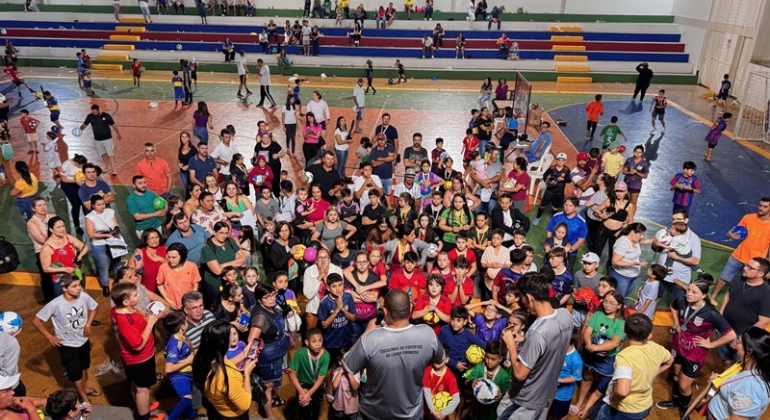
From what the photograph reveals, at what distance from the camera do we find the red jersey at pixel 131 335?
5297 millimetres

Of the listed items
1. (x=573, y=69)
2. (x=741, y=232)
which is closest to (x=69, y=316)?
(x=741, y=232)

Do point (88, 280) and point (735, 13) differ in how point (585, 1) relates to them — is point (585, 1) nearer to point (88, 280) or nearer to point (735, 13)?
point (735, 13)

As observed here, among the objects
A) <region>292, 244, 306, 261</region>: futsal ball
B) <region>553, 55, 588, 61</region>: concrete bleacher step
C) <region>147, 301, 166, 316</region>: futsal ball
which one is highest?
<region>553, 55, 588, 61</region>: concrete bleacher step

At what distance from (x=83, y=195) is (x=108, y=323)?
95.1 inches

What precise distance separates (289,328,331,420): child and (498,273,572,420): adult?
212cm

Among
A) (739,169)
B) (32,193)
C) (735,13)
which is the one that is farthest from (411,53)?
(32,193)

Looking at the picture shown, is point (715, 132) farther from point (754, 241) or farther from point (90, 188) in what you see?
point (90, 188)

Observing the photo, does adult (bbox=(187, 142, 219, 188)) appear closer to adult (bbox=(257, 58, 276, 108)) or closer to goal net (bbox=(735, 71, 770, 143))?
adult (bbox=(257, 58, 276, 108))

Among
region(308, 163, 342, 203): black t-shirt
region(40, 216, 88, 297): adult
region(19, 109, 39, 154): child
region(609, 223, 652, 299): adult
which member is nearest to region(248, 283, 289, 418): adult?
region(40, 216, 88, 297): adult

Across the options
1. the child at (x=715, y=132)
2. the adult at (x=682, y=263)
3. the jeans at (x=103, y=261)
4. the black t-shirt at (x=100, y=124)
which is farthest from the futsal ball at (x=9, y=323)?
the child at (x=715, y=132)

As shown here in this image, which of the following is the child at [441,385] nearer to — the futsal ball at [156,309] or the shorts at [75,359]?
the futsal ball at [156,309]

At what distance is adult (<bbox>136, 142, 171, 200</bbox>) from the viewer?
31.8 ft

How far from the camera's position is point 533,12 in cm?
3822

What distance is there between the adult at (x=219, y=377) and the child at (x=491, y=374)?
8.34 feet
